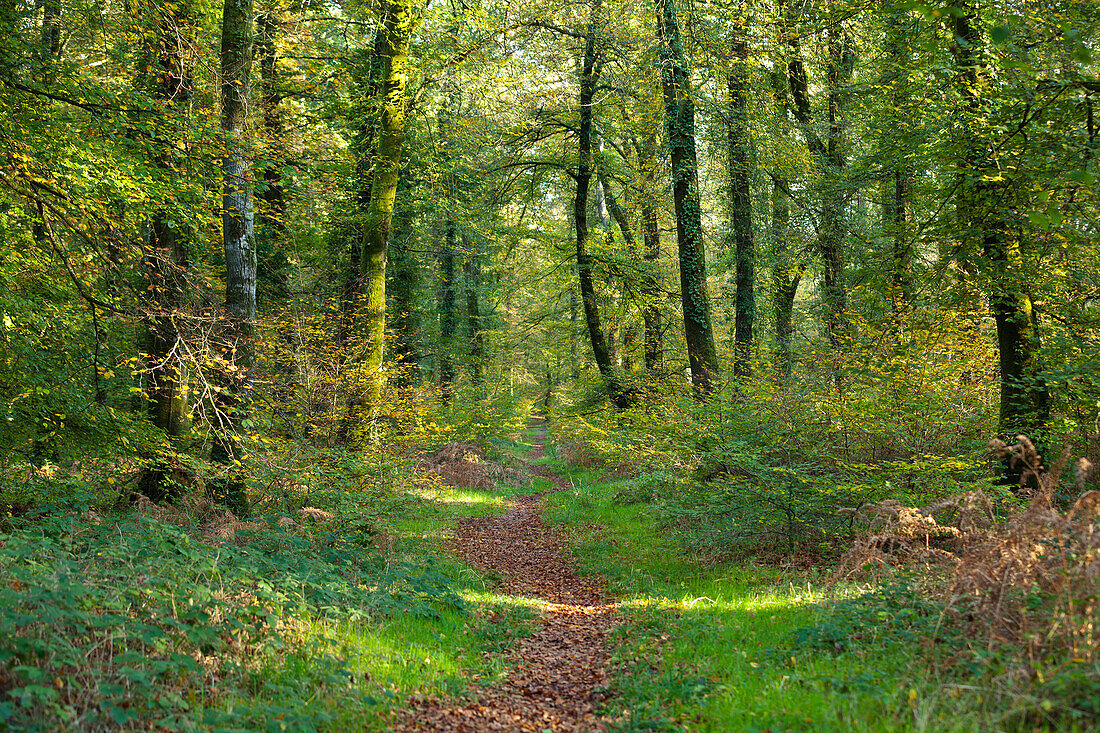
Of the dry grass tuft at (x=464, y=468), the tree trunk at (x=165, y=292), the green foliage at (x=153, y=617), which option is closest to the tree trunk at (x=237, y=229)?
the tree trunk at (x=165, y=292)

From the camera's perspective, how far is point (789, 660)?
477 cm

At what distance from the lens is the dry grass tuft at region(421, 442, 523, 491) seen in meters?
16.1

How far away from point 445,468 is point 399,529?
5.52 m

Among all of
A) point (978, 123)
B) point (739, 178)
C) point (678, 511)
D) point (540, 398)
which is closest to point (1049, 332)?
point (978, 123)

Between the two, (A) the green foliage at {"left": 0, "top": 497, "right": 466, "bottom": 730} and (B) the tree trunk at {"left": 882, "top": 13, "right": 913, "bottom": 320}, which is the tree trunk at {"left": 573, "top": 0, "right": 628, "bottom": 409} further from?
(A) the green foliage at {"left": 0, "top": 497, "right": 466, "bottom": 730}

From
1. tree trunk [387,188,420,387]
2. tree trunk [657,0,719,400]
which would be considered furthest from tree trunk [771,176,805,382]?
tree trunk [387,188,420,387]


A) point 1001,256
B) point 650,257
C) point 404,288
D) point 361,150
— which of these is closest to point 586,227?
point 650,257

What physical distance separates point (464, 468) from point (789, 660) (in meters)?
12.5

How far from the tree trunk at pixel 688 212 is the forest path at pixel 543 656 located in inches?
186

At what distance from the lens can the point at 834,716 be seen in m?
3.55

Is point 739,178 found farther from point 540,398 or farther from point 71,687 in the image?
point 540,398

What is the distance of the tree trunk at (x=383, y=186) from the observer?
10672mm

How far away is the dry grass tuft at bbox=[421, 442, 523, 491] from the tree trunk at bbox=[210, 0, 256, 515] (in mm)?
7656

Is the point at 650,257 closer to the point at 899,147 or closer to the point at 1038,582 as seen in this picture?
the point at 899,147
